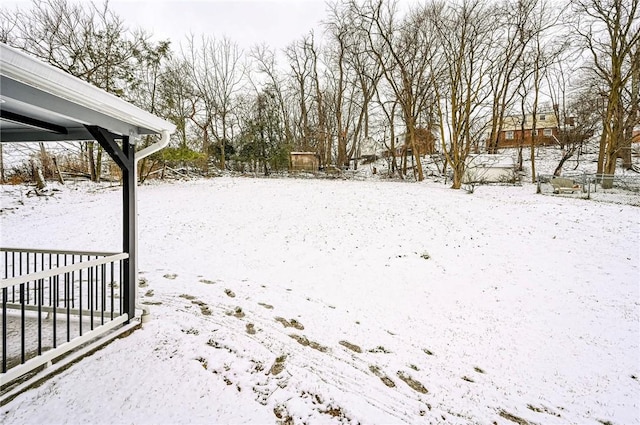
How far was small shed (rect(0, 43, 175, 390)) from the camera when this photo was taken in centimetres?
202

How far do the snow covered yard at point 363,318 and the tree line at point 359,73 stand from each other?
21.5 ft

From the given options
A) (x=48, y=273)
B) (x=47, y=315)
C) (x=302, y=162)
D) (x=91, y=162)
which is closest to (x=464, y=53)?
(x=302, y=162)

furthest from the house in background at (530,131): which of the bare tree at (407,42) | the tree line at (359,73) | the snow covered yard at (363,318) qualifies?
the snow covered yard at (363,318)

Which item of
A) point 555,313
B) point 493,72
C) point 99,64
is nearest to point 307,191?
point 555,313

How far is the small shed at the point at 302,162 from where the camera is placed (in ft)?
60.8

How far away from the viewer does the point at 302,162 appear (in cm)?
1873

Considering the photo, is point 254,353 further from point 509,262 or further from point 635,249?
point 635,249

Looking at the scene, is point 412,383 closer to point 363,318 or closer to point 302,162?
point 363,318

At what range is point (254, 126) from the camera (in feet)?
59.3

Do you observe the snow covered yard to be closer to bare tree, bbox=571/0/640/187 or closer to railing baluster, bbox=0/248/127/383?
railing baluster, bbox=0/248/127/383

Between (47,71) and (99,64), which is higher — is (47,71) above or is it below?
below

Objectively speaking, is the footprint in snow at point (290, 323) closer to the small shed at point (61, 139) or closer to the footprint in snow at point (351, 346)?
the footprint in snow at point (351, 346)

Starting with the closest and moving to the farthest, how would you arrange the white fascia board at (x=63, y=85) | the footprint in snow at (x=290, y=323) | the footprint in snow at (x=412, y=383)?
the white fascia board at (x=63, y=85) < the footprint in snow at (x=412, y=383) < the footprint in snow at (x=290, y=323)

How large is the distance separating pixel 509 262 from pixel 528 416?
441cm
